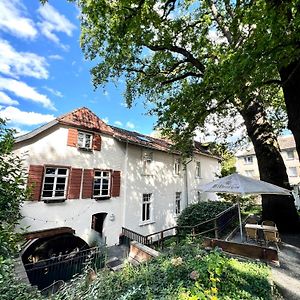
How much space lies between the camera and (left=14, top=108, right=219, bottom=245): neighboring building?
9.40 meters

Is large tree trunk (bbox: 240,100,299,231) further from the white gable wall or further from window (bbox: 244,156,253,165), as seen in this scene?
window (bbox: 244,156,253,165)

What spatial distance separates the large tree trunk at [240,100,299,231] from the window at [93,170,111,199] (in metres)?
8.97

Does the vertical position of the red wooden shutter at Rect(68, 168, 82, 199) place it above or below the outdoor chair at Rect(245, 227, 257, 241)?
above

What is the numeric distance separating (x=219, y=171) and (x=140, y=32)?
2038 centimetres

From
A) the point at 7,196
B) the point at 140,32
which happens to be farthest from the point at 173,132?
the point at 7,196

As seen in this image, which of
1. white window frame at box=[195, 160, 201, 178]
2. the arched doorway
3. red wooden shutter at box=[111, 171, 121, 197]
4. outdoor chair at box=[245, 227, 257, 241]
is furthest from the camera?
white window frame at box=[195, 160, 201, 178]

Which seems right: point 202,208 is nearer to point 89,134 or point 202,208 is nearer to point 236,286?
point 89,134

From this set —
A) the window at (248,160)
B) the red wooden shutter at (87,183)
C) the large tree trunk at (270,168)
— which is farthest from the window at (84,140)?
the window at (248,160)

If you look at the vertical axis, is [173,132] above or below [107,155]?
above

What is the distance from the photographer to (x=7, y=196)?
347 cm

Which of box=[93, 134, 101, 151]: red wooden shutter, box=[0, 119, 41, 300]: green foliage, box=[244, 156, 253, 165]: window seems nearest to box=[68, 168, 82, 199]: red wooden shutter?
box=[93, 134, 101, 151]: red wooden shutter

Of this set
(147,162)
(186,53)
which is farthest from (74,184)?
(186,53)

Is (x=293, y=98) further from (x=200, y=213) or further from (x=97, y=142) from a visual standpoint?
(x=97, y=142)

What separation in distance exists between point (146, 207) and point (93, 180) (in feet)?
16.9
